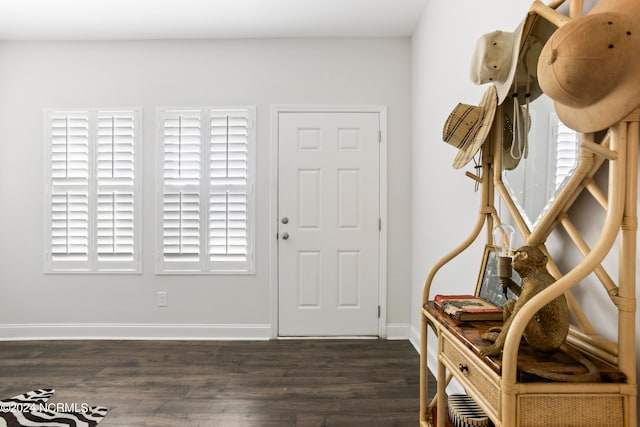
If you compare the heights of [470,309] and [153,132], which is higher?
[153,132]

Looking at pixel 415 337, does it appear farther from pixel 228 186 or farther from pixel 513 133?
pixel 513 133

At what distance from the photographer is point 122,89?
3.48m

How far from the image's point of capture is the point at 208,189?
3.46 m

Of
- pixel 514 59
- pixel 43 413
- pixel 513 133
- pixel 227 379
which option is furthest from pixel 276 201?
pixel 514 59

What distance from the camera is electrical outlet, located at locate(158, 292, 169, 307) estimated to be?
3.50 m

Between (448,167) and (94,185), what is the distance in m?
2.99

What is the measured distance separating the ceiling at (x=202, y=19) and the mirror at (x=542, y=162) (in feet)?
6.55

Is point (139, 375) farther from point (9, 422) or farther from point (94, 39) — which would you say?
point (94, 39)

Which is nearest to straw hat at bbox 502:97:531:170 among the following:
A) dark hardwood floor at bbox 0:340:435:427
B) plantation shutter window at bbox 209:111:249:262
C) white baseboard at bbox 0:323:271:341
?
dark hardwood floor at bbox 0:340:435:427

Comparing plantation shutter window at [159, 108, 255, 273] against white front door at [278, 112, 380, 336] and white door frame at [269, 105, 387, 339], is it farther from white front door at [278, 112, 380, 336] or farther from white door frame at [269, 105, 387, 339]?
white front door at [278, 112, 380, 336]

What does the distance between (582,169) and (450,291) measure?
147 centimetres

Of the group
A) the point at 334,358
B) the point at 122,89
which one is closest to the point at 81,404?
the point at 334,358

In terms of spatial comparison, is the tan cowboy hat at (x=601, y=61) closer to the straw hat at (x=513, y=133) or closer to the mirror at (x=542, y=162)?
the mirror at (x=542, y=162)

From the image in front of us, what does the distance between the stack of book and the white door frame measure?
1.92 meters
